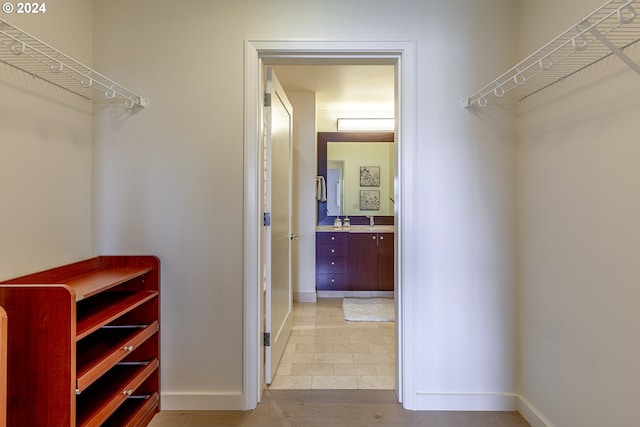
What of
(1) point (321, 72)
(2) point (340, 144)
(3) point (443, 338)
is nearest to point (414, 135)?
(3) point (443, 338)

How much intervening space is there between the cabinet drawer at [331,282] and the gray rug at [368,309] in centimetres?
18

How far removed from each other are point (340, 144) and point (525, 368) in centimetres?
323

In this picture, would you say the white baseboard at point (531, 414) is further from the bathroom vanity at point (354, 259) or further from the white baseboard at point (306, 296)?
the white baseboard at point (306, 296)

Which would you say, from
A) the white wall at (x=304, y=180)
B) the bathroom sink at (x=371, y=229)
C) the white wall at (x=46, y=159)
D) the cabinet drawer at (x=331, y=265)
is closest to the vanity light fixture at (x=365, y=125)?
the white wall at (x=304, y=180)

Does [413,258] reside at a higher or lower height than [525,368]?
higher

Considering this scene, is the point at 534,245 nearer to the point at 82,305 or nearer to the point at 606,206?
the point at 606,206

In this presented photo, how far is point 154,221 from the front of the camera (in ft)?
5.87

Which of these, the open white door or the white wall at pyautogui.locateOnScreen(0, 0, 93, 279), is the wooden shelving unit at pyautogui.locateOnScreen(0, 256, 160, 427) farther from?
the open white door

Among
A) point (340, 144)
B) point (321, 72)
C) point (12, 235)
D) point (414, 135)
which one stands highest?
point (321, 72)

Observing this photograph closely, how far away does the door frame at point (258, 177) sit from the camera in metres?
1.78

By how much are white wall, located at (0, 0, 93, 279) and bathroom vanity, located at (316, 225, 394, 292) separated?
2622 mm

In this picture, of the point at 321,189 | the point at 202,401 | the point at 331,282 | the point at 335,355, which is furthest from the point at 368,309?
the point at 202,401

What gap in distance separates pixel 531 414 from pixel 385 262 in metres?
2.39

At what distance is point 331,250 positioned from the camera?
400 cm
